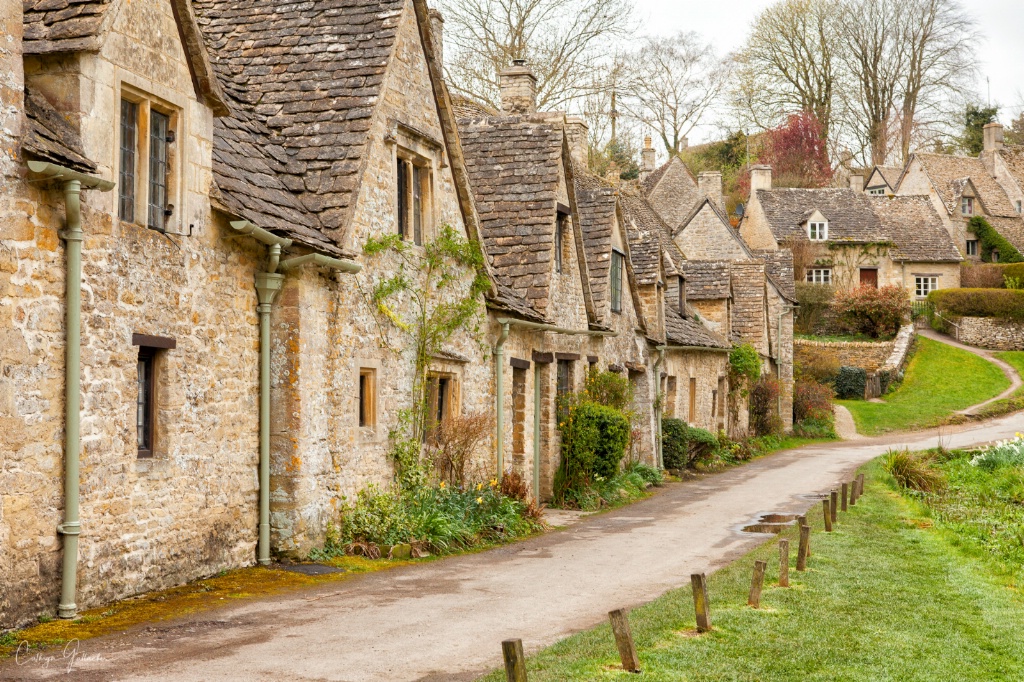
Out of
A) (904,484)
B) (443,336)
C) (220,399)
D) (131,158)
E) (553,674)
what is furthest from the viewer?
(904,484)

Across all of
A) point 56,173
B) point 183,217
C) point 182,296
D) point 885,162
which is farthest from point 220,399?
point 885,162

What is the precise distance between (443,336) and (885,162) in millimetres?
63908

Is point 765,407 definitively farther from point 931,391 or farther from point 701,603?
point 701,603

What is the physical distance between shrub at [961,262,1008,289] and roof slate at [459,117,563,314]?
46269 millimetres

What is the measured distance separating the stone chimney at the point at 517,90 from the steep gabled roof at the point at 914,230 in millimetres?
42463

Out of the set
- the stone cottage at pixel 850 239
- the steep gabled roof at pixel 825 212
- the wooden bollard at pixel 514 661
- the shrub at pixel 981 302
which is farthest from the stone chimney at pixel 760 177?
the wooden bollard at pixel 514 661

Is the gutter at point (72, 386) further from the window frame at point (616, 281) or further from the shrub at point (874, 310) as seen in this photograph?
the shrub at point (874, 310)

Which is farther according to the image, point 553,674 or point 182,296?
point 182,296

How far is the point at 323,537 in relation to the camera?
43.3ft

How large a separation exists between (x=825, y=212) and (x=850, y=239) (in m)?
2.37

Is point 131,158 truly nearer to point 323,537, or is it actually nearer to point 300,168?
point 300,168

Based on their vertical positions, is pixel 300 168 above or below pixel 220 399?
above

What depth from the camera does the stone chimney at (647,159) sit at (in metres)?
56.4

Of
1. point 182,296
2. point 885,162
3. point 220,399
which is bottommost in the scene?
point 220,399
